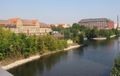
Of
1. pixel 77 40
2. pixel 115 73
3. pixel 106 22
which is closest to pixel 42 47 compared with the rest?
pixel 77 40

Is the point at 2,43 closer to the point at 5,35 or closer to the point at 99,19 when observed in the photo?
the point at 5,35

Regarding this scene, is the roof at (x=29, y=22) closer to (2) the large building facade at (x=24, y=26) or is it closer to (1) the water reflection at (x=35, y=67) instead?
(2) the large building facade at (x=24, y=26)

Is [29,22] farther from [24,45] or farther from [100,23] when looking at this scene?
[100,23]

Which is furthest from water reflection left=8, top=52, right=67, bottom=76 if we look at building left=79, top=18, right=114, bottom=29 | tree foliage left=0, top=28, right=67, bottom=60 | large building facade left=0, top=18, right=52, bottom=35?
building left=79, top=18, right=114, bottom=29

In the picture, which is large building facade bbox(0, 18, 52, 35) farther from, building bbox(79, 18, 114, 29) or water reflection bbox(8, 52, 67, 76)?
building bbox(79, 18, 114, 29)

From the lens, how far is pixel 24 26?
37812 mm

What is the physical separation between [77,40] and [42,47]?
1025 cm

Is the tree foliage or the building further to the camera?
the building

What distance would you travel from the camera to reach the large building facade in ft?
115

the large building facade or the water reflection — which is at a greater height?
the large building facade

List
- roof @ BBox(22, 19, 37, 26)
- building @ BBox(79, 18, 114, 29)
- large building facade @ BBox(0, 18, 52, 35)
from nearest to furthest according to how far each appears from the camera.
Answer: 1. large building facade @ BBox(0, 18, 52, 35)
2. roof @ BBox(22, 19, 37, 26)
3. building @ BBox(79, 18, 114, 29)

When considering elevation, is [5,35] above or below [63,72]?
above

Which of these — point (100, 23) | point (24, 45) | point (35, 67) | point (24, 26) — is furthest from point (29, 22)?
point (100, 23)

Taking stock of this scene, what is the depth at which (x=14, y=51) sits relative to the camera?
1720cm
